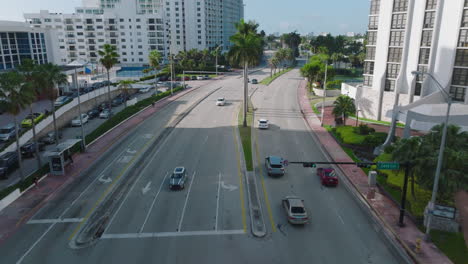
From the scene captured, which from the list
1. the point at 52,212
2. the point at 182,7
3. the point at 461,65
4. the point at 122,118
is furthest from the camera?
the point at 182,7

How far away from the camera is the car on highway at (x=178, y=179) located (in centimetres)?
3359

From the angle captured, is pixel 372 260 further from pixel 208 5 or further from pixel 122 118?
pixel 208 5

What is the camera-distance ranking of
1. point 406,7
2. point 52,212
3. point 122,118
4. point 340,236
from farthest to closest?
point 122,118 → point 406,7 → point 52,212 → point 340,236

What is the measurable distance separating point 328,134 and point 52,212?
38459mm

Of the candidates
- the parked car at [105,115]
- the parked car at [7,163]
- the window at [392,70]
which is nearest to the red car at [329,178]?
the window at [392,70]

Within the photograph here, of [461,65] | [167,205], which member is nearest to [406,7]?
[461,65]

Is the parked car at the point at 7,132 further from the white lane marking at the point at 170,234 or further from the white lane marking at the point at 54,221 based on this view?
the white lane marking at the point at 170,234

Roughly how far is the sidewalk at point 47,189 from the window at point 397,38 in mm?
46312

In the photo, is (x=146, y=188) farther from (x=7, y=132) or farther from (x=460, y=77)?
(x=460, y=77)

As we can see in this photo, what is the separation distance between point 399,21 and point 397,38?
271 centimetres

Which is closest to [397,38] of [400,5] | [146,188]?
[400,5]

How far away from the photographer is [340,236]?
2616cm

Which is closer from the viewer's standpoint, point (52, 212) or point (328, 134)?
point (52, 212)

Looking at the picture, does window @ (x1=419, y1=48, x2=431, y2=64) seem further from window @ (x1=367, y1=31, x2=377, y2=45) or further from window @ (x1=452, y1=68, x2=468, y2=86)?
window @ (x1=367, y1=31, x2=377, y2=45)
